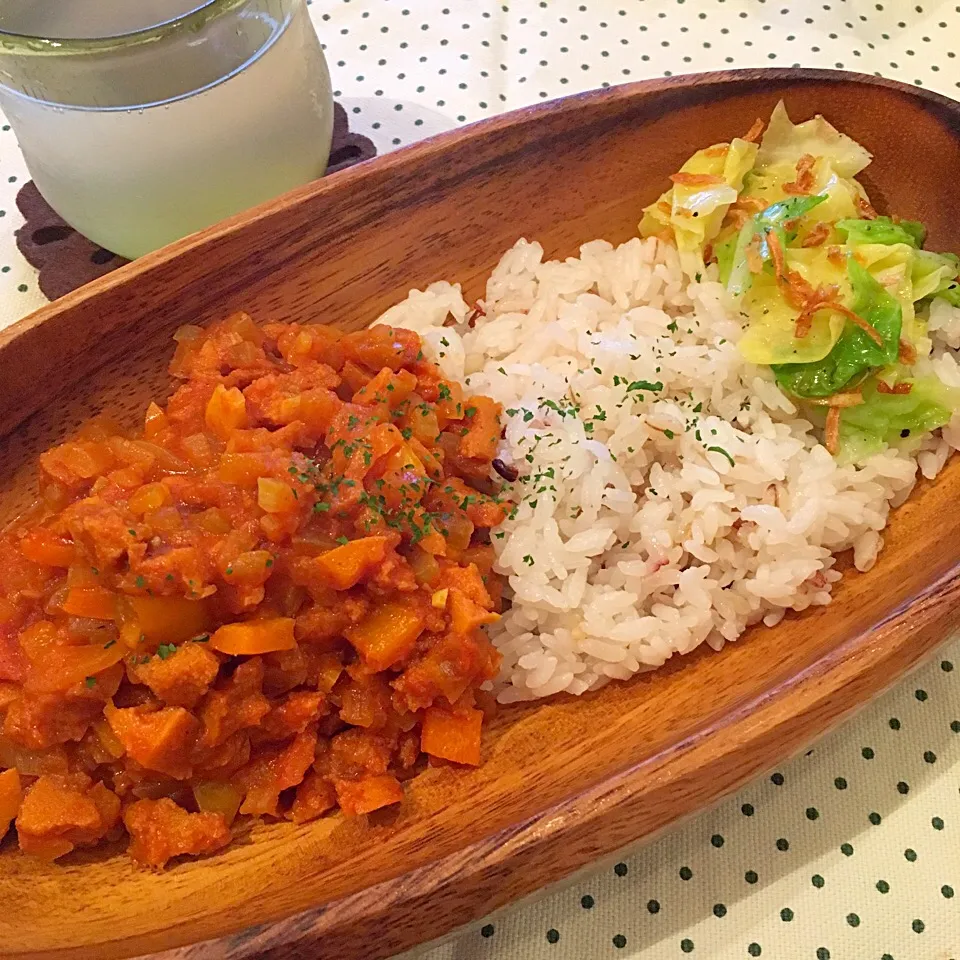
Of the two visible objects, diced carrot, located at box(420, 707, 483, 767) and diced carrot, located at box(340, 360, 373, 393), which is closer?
diced carrot, located at box(420, 707, 483, 767)

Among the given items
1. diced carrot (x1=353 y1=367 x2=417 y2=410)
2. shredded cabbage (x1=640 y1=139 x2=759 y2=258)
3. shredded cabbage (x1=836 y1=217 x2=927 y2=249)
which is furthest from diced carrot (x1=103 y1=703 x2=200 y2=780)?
shredded cabbage (x1=836 y1=217 x2=927 y2=249)

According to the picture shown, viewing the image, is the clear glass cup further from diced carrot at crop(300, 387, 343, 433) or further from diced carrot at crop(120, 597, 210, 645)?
diced carrot at crop(120, 597, 210, 645)

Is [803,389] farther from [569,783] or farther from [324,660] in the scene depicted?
[324,660]

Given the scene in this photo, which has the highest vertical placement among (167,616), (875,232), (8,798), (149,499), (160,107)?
(160,107)

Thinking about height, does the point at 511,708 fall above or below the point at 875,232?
below

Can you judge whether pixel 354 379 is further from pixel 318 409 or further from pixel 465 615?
pixel 465 615

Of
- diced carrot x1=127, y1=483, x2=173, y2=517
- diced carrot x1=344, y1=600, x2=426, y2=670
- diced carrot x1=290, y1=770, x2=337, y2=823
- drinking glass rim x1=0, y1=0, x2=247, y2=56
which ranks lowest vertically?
diced carrot x1=290, y1=770, x2=337, y2=823

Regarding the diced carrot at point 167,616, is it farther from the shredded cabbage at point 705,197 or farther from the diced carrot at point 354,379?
the shredded cabbage at point 705,197

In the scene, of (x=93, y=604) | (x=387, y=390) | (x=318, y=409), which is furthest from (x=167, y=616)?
(x=387, y=390)
